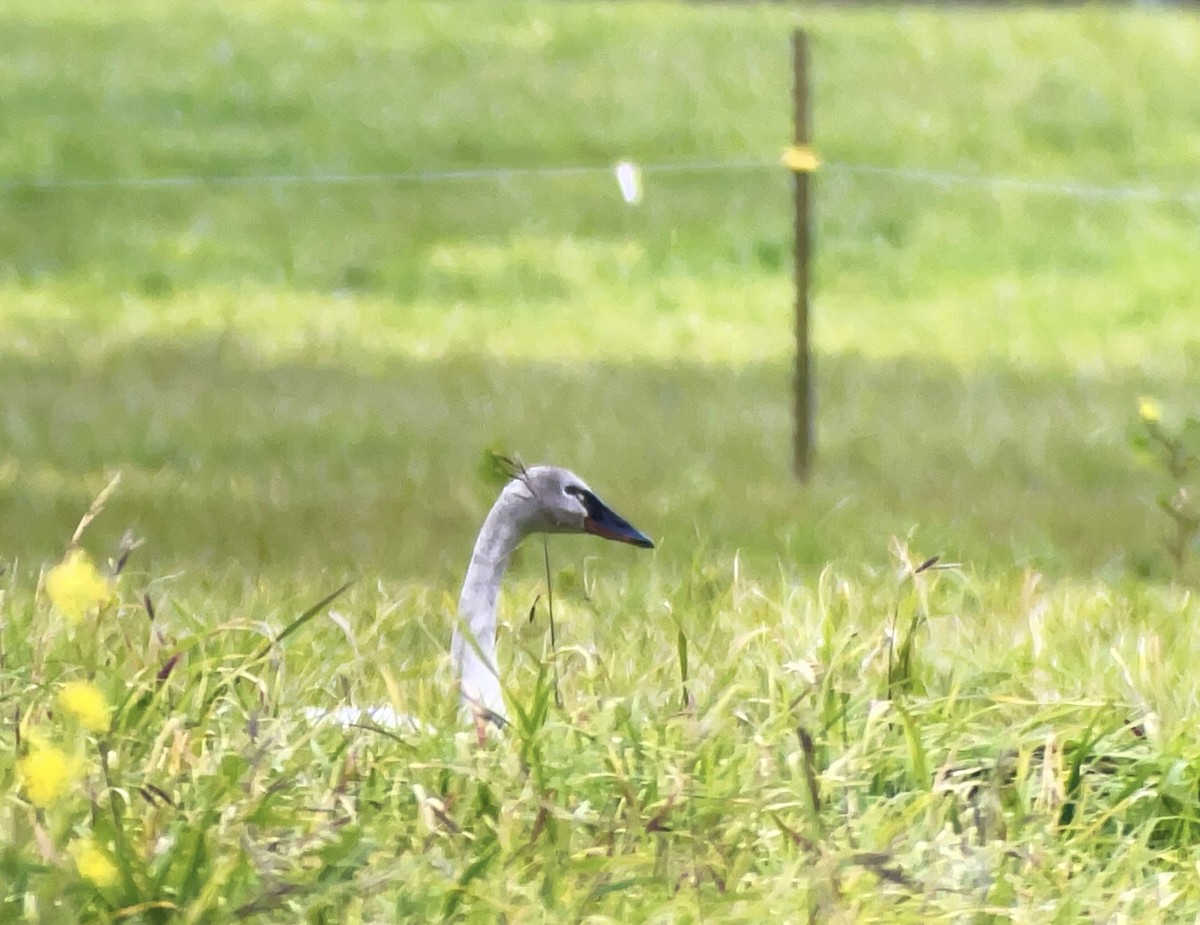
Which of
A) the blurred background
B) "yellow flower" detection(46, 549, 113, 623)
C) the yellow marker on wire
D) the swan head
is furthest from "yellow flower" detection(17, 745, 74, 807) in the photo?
the yellow marker on wire

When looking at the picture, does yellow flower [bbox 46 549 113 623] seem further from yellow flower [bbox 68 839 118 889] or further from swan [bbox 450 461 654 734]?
swan [bbox 450 461 654 734]

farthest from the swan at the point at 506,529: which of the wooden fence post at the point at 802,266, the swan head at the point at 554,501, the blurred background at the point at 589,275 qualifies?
the wooden fence post at the point at 802,266

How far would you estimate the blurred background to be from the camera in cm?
809

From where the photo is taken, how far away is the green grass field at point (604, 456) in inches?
153

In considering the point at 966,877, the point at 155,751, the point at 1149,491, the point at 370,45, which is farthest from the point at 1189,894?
the point at 370,45

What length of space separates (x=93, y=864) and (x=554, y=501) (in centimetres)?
146

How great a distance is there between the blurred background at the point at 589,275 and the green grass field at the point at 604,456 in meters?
0.05

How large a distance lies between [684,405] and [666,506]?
125 inches

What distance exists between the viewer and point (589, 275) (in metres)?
14.5

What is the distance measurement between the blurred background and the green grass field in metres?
0.05

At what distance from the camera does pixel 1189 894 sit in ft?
13.0

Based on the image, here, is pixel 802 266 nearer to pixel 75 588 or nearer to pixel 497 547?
pixel 497 547

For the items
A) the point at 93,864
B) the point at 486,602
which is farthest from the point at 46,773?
the point at 486,602

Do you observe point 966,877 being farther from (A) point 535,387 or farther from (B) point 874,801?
(A) point 535,387
